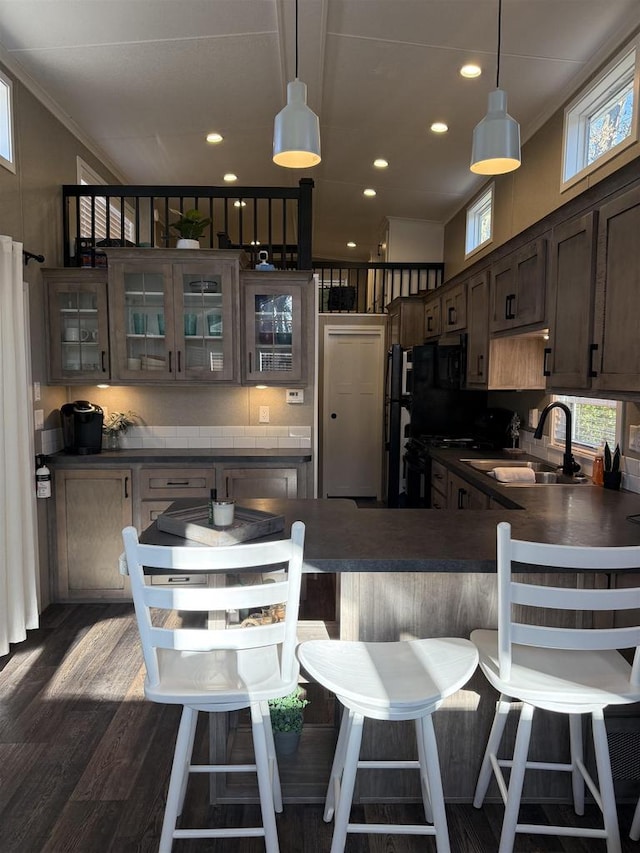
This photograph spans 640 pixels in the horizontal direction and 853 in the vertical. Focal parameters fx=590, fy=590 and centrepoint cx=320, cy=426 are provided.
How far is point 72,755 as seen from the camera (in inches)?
91.5

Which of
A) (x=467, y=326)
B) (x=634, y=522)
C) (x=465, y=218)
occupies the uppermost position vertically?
(x=465, y=218)

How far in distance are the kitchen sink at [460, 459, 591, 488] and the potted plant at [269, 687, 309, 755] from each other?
168cm

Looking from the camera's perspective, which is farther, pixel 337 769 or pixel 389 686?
pixel 337 769

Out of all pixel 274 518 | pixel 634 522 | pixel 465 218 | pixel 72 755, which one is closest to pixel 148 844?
pixel 72 755

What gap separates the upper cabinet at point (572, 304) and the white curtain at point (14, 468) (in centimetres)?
280

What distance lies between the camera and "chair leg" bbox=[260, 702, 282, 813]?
5.68 ft

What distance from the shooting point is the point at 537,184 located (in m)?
4.01

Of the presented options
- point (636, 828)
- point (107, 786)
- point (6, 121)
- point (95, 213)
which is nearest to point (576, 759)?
point (636, 828)

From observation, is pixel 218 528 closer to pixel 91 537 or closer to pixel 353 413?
pixel 91 537

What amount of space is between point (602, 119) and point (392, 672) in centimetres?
319

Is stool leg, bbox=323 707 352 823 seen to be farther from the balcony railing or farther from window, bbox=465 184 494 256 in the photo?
window, bbox=465 184 494 256

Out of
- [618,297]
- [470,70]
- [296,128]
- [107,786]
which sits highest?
[470,70]

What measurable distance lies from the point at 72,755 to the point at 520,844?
1.68 meters

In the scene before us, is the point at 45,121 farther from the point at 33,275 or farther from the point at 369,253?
the point at 369,253
